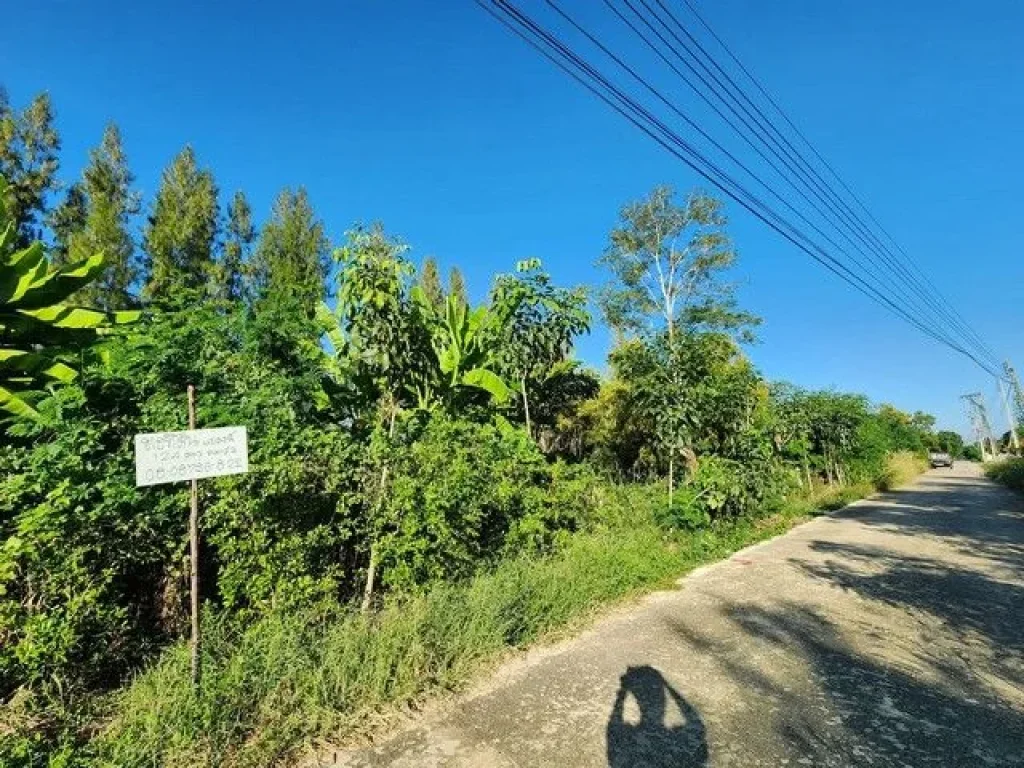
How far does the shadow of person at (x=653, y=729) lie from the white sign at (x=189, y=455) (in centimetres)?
283

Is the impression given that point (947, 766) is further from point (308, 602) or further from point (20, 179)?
point (20, 179)

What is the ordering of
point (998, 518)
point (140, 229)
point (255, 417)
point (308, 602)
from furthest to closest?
point (140, 229) < point (998, 518) < point (255, 417) < point (308, 602)

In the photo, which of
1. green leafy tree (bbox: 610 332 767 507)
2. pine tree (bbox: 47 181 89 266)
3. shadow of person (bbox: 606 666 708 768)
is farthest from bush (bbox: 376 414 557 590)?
pine tree (bbox: 47 181 89 266)

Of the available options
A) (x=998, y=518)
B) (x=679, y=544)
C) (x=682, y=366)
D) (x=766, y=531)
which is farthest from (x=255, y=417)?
(x=998, y=518)

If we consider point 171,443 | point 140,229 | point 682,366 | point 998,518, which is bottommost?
point 998,518

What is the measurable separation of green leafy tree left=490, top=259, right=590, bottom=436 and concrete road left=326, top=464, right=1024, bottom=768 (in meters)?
4.14

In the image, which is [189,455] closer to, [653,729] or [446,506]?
[446,506]

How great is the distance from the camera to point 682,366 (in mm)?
10453

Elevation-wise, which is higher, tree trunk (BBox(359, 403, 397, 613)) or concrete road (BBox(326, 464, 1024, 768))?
tree trunk (BBox(359, 403, 397, 613))

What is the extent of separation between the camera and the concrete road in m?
3.45

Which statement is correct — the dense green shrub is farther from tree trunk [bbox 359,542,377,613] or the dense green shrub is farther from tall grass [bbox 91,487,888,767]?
tall grass [bbox 91,487,888,767]

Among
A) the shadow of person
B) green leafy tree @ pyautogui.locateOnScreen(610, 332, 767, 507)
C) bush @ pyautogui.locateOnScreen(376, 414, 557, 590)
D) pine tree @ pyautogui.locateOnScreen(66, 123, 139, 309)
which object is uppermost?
pine tree @ pyautogui.locateOnScreen(66, 123, 139, 309)

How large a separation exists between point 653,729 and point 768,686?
112cm

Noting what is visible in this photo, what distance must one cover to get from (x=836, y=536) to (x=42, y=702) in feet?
37.7
